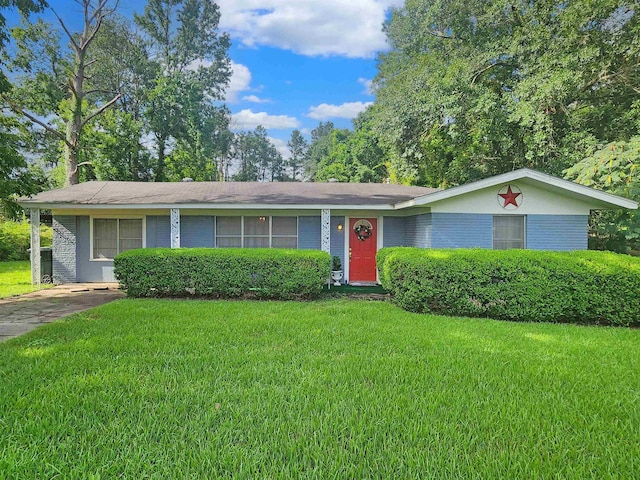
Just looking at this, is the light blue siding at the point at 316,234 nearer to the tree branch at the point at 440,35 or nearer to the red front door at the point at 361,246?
the red front door at the point at 361,246

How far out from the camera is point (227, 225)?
11336 mm

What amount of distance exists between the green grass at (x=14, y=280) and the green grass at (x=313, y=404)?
6051 mm

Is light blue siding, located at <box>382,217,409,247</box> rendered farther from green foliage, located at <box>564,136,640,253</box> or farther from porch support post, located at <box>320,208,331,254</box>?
green foliage, located at <box>564,136,640,253</box>

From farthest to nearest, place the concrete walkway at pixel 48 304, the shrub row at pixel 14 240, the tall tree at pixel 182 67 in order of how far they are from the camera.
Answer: the tall tree at pixel 182 67
the shrub row at pixel 14 240
the concrete walkway at pixel 48 304

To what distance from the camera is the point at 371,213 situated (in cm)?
1129

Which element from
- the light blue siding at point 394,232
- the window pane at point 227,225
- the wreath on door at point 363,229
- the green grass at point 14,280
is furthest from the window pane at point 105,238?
the light blue siding at point 394,232

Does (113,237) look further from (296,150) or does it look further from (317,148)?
(296,150)

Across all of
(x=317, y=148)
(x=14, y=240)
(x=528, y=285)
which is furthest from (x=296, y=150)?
(x=528, y=285)

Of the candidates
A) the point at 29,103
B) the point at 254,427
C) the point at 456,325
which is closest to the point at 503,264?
the point at 456,325

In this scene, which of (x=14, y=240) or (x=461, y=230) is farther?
(x=14, y=240)

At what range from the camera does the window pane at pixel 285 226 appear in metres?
11.4

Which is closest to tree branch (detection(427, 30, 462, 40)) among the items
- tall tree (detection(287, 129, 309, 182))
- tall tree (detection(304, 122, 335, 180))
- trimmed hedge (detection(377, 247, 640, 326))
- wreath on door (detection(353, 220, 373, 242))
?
wreath on door (detection(353, 220, 373, 242))

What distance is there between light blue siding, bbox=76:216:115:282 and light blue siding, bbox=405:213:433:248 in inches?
389

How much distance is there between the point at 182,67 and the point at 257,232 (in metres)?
23.8
